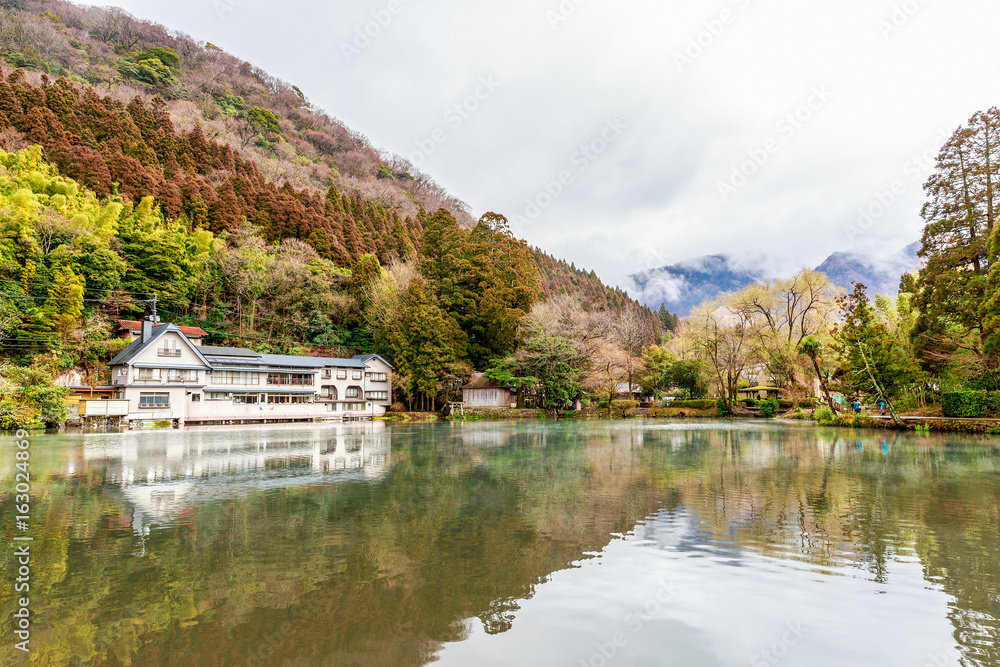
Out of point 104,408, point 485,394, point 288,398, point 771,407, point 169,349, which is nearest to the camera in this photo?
point 104,408

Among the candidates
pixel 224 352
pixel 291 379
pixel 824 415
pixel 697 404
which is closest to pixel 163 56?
pixel 224 352

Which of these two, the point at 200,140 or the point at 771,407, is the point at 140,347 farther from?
the point at 771,407

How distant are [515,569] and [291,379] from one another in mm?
32307

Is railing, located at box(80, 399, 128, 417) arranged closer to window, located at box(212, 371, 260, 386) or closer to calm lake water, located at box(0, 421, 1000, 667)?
window, located at box(212, 371, 260, 386)

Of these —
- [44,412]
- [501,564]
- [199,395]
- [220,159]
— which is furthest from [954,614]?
[220,159]

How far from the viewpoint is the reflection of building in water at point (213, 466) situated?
26.7 ft

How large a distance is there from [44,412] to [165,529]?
80.4 ft

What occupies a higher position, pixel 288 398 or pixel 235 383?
pixel 235 383

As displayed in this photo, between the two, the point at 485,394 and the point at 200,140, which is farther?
the point at 200,140

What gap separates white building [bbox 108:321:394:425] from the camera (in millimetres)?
27891

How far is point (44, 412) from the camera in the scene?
76.2ft

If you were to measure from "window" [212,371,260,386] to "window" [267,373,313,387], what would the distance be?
0.90 m

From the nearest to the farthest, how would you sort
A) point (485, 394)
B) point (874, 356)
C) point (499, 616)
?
point (499, 616)
point (874, 356)
point (485, 394)

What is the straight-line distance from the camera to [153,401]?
91.9 feet
